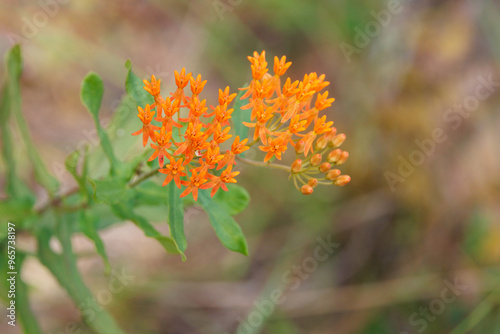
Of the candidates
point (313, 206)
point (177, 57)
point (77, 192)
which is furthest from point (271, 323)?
point (177, 57)

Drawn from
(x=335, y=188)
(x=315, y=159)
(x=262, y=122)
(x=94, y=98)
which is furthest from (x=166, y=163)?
(x=335, y=188)

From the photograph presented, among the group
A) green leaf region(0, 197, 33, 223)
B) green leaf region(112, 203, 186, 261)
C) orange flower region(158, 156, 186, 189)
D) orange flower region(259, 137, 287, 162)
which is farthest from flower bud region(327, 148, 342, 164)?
green leaf region(0, 197, 33, 223)

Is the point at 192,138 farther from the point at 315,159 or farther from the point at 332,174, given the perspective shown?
A: the point at 332,174

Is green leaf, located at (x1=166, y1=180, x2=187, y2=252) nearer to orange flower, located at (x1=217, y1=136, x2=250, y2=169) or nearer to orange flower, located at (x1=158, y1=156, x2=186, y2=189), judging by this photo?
orange flower, located at (x1=158, y1=156, x2=186, y2=189)

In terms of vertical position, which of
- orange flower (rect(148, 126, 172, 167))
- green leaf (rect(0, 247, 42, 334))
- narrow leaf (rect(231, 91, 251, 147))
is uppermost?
narrow leaf (rect(231, 91, 251, 147))

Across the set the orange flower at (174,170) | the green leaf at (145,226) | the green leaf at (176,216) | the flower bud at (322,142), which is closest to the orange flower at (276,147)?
the flower bud at (322,142)

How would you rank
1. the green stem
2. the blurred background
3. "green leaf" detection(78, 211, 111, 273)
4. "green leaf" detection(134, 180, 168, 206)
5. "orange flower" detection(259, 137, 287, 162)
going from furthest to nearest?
the blurred background → the green stem → "green leaf" detection(134, 180, 168, 206) → "green leaf" detection(78, 211, 111, 273) → "orange flower" detection(259, 137, 287, 162)
